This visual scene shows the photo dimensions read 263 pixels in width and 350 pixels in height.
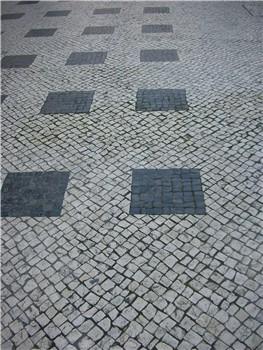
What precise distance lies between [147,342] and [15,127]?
13.1 feet

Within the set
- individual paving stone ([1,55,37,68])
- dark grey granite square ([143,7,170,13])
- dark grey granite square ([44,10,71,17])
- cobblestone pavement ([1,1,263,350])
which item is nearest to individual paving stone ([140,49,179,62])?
cobblestone pavement ([1,1,263,350])

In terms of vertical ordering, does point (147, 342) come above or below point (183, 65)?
below

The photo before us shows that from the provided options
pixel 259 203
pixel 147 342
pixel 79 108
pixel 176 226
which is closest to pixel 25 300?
pixel 147 342

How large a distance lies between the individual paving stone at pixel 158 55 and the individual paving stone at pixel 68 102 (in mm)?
1855

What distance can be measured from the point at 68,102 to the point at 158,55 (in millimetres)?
2621

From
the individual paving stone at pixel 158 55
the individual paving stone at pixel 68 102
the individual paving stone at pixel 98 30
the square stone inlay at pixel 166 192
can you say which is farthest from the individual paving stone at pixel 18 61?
the square stone inlay at pixel 166 192

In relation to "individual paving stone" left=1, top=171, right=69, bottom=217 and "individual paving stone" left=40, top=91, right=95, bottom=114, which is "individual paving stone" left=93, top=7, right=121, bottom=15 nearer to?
"individual paving stone" left=40, top=91, right=95, bottom=114

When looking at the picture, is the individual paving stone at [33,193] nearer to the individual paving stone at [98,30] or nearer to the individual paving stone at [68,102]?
the individual paving stone at [68,102]

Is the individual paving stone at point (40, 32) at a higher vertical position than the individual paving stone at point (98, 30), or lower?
lower

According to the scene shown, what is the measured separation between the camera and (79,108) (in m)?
6.11

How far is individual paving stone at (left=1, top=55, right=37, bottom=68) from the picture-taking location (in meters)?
7.79

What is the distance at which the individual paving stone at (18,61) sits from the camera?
779cm

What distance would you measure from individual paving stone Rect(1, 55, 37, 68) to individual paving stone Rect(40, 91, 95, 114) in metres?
1.75

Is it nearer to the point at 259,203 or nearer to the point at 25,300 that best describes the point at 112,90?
the point at 259,203
